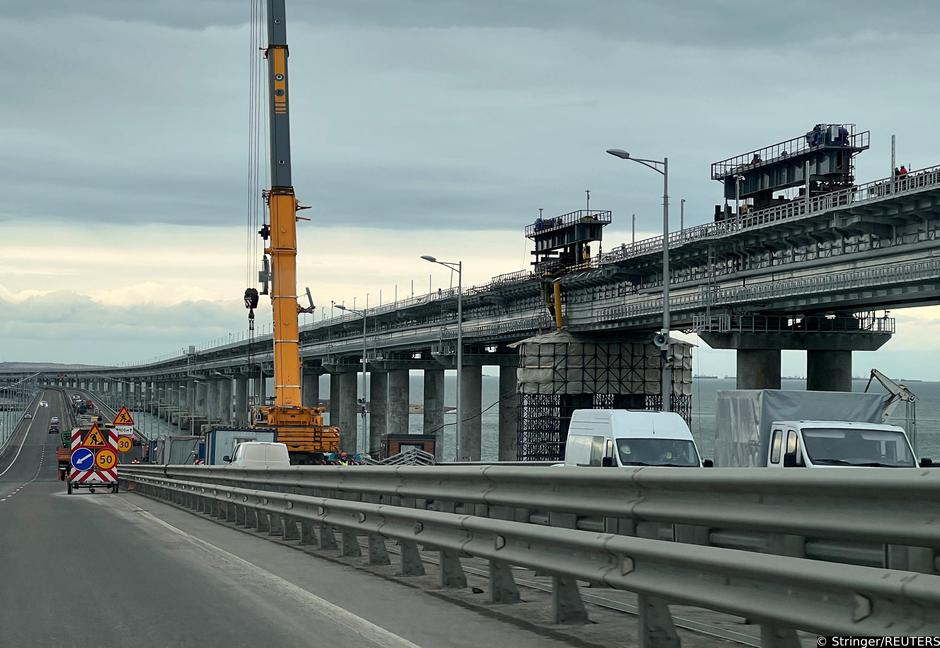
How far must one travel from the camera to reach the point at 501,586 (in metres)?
10.3

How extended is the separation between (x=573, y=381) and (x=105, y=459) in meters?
52.4

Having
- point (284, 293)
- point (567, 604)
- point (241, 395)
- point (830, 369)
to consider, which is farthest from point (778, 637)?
point (241, 395)

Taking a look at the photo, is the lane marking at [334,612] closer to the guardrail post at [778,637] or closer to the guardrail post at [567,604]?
the guardrail post at [567,604]

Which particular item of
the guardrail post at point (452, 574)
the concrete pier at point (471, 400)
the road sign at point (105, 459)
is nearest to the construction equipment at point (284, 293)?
the road sign at point (105, 459)

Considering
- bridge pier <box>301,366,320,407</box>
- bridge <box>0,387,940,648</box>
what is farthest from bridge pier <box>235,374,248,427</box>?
bridge <box>0,387,940,648</box>

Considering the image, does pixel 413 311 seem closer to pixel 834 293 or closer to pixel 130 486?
pixel 834 293

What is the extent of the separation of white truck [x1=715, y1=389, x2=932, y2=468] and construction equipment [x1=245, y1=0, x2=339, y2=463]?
72.4ft

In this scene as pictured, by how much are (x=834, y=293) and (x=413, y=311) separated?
7176 cm

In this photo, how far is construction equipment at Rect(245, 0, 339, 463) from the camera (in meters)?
45.9

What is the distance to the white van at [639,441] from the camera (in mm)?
23697

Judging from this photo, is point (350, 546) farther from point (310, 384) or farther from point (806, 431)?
point (310, 384)

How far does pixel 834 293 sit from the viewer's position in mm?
57219

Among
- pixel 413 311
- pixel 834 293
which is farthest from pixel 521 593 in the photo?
pixel 413 311

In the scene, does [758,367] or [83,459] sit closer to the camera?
[83,459]
